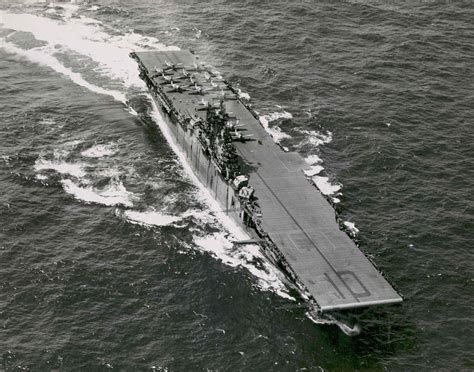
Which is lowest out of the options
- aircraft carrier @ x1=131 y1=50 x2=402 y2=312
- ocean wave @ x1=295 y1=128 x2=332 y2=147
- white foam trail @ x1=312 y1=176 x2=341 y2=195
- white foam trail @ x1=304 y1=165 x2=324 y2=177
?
white foam trail @ x1=312 y1=176 x2=341 y2=195

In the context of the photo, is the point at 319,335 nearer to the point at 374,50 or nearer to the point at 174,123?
the point at 174,123

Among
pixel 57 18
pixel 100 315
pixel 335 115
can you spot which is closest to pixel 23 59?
pixel 57 18

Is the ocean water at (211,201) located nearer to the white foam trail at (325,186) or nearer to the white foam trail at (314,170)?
the white foam trail at (325,186)

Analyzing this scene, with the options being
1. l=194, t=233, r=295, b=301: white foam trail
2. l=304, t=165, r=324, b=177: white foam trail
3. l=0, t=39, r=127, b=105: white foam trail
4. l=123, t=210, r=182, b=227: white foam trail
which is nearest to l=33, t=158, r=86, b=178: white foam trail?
l=123, t=210, r=182, b=227: white foam trail

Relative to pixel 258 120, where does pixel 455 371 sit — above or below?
below

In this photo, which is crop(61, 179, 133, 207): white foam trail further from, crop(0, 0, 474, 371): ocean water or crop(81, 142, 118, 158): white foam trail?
crop(81, 142, 118, 158): white foam trail

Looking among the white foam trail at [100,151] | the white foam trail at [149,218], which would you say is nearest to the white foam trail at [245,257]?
the white foam trail at [149,218]

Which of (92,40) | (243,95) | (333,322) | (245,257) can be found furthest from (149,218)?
(92,40)
